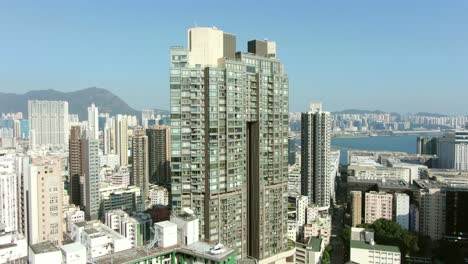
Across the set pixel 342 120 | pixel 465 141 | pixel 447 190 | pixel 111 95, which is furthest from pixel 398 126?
pixel 447 190

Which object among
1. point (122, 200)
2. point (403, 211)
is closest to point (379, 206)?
point (403, 211)

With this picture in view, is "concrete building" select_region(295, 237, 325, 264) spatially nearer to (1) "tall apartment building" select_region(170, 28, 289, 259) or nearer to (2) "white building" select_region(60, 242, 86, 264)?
(1) "tall apartment building" select_region(170, 28, 289, 259)

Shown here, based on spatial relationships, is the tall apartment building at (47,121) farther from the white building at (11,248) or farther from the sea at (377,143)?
the sea at (377,143)

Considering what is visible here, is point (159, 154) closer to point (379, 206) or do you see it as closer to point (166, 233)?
point (379, 206)

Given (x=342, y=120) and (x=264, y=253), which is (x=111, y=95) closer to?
(x=342, y=120)

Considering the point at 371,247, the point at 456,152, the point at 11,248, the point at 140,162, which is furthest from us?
the point at 456,152

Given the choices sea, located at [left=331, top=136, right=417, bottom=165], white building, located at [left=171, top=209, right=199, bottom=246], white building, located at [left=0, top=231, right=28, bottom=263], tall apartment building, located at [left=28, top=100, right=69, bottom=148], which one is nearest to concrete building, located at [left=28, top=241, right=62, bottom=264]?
white building, located at [left=171, top=209, right=199, bottom=246]
